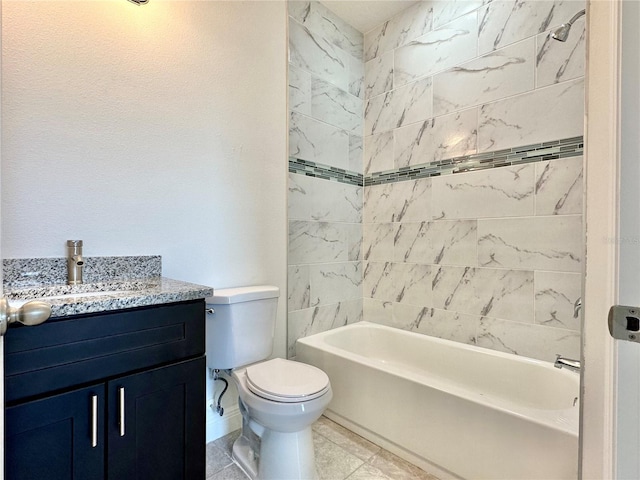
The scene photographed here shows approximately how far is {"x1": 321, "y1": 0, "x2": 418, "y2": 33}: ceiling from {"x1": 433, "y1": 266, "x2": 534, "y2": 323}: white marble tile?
1.90 metres

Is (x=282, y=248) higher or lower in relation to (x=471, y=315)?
higher

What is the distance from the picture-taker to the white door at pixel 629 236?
0.54 meters

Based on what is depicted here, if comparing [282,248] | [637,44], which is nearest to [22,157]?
[282,248]

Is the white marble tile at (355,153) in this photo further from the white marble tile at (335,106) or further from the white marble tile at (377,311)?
the white marble tile at (377,311)

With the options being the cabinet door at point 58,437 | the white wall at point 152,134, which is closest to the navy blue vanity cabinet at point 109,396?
the cabinet door at point 58,437

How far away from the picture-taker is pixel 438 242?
2.30 meters

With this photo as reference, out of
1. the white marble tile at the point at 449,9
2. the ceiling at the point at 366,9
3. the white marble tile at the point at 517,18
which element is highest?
the ceiling at the point at 366,9

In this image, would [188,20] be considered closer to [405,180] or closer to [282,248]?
[282,248]

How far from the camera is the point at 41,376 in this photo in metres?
0.91

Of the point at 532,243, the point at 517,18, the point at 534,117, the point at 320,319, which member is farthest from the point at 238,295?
the point at 517,18

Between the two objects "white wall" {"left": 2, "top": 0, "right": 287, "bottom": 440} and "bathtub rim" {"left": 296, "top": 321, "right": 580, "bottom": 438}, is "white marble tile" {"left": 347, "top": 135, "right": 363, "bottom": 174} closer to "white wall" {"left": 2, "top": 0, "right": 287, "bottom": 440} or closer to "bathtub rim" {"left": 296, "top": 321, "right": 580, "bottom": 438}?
"white wall" {"left": 2, "top": 0, "right": 287, "bottom": 440}

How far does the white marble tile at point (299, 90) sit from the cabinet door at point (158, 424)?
172 cm

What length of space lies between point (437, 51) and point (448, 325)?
187 centimetres

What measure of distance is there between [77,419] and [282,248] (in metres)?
1.38
